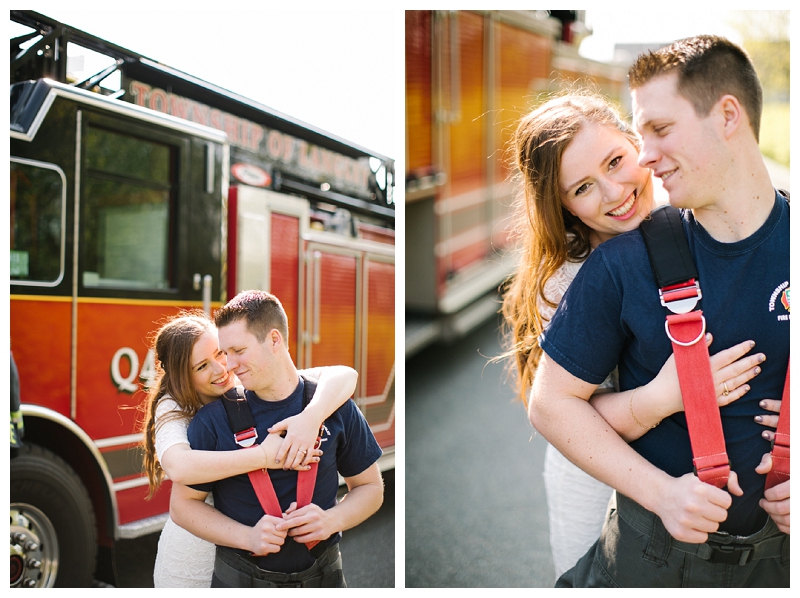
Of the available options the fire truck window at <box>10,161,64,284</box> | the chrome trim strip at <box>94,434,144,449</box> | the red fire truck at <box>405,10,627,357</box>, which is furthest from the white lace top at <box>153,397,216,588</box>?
the red fire truck at <box>405,10,627,357</box>

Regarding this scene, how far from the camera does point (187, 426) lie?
180cm

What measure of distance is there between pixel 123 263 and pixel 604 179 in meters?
1.40

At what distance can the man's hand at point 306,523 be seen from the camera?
1800 mm

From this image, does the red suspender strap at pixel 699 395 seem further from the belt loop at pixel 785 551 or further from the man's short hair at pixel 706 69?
the man's short hair at pixel 706 69

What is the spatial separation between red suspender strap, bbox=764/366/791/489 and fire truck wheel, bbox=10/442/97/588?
1.80 metres

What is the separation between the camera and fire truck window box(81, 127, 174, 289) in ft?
6.59

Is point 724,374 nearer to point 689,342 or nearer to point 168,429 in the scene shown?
point 689,342

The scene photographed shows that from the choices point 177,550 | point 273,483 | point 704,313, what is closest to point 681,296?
point 704,313

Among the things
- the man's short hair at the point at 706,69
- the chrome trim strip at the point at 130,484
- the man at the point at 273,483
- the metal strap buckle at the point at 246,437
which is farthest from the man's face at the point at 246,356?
the man's short hair at the point at 706,69

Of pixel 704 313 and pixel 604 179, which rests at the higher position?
pixel 604 179

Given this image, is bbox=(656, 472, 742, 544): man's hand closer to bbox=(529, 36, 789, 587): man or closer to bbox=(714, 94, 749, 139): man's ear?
bbox=(529, 36, 789, 587): man

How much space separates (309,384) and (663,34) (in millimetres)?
1612
